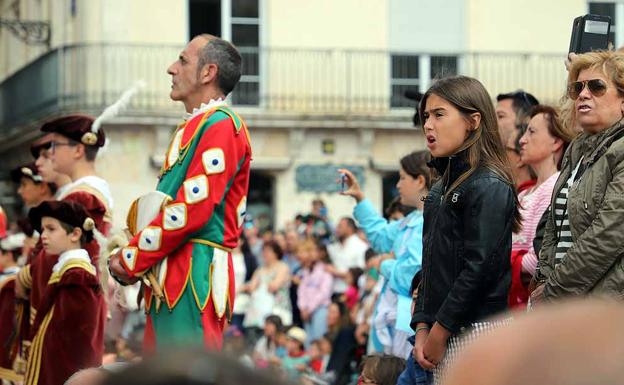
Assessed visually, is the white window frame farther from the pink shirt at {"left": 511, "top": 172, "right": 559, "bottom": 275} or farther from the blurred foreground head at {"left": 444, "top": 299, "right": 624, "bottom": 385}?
the blurred foreground head at {"left": 444, "top": 299, "right": 624, "bottom": 385}

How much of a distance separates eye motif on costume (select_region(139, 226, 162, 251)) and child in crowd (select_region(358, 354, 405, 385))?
1.55m

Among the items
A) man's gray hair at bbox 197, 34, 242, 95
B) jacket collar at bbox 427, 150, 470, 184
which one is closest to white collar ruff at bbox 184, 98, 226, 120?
man's gray hair at bbox 197, 34, 242, 95

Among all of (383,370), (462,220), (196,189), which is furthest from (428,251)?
(383,370)

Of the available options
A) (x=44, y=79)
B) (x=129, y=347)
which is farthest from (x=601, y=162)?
(x=44, y=79)

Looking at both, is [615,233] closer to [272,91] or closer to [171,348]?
[171,348]

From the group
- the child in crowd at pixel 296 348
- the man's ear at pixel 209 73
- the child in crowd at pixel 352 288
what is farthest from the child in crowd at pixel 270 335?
the man's ear at pixel 209 73

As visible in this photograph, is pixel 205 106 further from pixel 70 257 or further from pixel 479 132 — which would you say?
pixel 70 257

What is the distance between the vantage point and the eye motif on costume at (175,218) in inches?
221

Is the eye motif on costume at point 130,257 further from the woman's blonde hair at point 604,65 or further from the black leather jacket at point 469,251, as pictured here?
the woman's blonde hair at point 604,65

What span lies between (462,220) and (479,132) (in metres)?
0.40

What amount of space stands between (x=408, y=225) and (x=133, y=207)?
1.93 metres

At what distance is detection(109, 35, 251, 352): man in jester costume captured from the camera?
5.63m

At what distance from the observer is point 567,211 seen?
16.3 ft

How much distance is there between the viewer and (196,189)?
5617 mm
